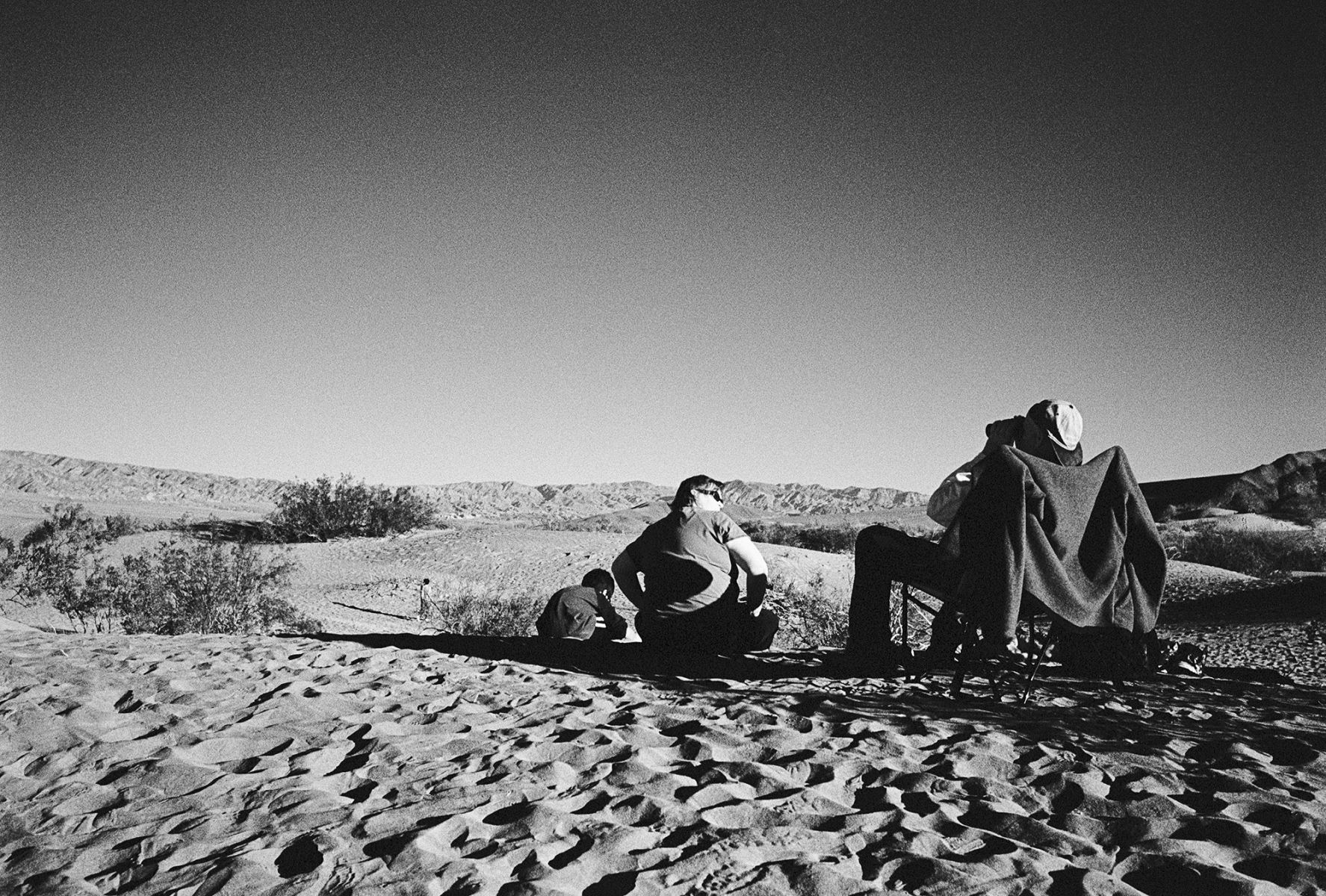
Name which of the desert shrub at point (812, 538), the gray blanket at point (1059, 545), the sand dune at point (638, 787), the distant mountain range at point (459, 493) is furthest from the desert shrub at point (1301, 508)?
the sand dune at point (638, 787)

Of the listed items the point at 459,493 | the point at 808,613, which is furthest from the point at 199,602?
the point at 459,493

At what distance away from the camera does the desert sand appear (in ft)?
6.75

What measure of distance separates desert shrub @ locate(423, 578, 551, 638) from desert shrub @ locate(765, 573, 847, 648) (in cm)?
309

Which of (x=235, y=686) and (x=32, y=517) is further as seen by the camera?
(x=32, y=517)

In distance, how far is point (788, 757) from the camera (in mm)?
2906

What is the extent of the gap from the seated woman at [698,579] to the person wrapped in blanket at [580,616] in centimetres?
68

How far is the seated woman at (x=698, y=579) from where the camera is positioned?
15.5 ft

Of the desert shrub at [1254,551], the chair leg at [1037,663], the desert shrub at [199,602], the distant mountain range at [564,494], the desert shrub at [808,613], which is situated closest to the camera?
the chair leg at [1037,663]

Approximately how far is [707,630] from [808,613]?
6188 mm

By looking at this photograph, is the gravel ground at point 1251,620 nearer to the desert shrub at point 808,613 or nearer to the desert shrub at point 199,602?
the desert shrub at point 808,613

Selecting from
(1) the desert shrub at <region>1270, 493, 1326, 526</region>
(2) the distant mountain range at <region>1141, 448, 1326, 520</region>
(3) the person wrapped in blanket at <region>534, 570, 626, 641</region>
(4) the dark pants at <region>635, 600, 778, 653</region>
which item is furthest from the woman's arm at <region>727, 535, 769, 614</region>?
(2) the distant mountain range at <region>1141, 448, 1326, 520</region>

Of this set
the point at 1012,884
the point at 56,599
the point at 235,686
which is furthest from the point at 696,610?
the point at 56,599

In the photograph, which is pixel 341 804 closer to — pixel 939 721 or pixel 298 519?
pixel 939 721

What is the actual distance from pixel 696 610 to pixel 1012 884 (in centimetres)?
287
